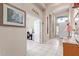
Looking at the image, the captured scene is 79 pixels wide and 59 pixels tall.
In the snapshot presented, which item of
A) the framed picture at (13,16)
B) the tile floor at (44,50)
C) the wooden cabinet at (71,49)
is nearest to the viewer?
the wooden cabinet at (71,49)

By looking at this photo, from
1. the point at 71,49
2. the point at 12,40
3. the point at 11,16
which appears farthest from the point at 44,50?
the point at 71,49

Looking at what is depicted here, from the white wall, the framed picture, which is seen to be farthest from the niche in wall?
the white wall

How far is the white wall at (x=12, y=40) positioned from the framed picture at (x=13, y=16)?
0.17 meters

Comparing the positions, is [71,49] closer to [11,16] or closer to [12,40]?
A: [12,40]

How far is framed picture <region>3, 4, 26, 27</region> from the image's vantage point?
3987mm

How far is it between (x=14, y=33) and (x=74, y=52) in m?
2.30

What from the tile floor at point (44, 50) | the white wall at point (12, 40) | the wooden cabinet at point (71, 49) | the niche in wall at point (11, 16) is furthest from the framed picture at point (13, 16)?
the wooden cabinet at point (71, 49)

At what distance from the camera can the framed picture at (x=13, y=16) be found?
13.1 feet

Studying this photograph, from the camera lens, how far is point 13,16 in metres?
4.52

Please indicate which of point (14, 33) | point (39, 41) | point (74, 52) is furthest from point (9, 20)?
point (39, 41)

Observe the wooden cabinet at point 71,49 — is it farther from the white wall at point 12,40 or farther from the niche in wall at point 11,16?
the niche in wall at point 11,16

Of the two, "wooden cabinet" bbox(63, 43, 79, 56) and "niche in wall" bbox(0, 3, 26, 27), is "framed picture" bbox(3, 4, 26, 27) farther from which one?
"wooden cabinet" bbox(63, 43, 79, 56)

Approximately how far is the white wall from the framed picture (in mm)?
166

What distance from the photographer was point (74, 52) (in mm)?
3039
